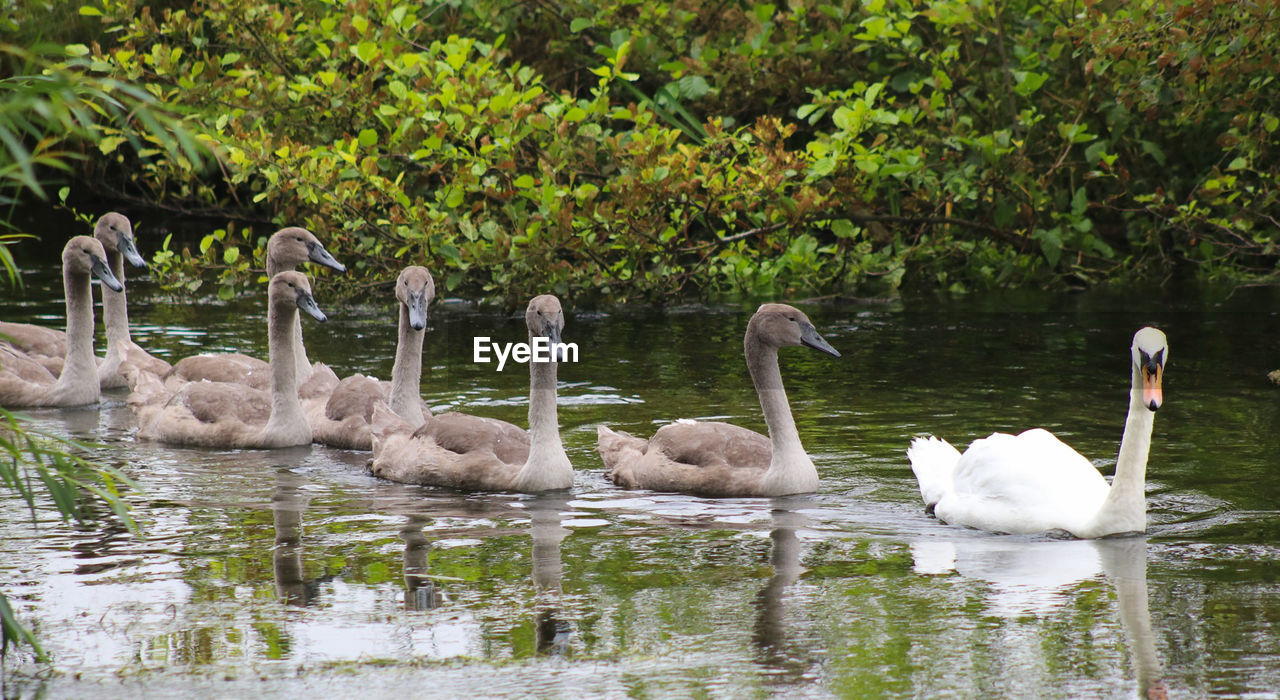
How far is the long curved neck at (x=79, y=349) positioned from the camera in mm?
13328

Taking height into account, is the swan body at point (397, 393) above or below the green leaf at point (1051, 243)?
below

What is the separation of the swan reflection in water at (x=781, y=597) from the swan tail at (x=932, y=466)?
0.65 m

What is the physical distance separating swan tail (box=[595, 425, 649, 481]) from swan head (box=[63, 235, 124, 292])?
502 centimetres

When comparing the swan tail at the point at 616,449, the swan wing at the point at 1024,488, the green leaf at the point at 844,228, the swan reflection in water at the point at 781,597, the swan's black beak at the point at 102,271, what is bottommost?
the swan reflection in water at the point at 781,597

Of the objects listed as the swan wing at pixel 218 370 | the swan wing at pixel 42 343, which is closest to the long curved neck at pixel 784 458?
the swan wing at pixel 218 370

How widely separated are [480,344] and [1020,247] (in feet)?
22.4

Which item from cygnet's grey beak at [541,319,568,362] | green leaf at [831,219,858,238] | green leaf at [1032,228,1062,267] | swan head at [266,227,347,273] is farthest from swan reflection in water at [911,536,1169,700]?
green leaf at [1032,228,1062,267]

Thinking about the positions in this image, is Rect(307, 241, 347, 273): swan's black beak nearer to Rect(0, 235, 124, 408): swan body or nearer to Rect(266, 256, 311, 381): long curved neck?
Rect(266, 256, 311, 381): long curved neck

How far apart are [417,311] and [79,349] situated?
359 cm

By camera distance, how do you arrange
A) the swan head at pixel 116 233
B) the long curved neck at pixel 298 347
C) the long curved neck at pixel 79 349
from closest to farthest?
the long curved neck at pixel 298 347 → the long curved neck at pixel 79 349 → the swan head at pixel 116 233

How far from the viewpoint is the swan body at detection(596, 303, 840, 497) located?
386 inches

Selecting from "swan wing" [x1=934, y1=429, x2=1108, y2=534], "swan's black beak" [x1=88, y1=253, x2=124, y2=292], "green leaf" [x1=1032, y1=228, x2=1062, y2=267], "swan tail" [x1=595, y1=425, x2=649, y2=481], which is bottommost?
"swan wing" [x1=934, y1=429, x2=1108, y2=534]

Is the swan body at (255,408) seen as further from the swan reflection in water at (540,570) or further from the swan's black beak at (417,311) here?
the swan reflection in water at (540,570)

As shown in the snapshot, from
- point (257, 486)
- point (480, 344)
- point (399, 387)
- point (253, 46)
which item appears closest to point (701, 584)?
point (257, 486)
